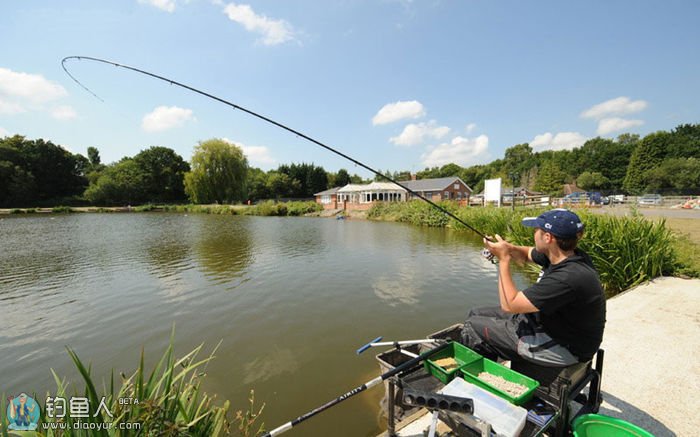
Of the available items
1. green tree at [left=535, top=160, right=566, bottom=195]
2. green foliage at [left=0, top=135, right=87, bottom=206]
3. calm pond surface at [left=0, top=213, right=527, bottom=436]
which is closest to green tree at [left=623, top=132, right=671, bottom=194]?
green tree at [left=535, top=160, right=566, bottom=195]

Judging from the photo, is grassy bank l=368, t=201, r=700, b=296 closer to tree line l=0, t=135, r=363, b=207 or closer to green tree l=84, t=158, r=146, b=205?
tree line l=0, t=135, r=363, b=207

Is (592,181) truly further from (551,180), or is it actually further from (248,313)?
(248,313)

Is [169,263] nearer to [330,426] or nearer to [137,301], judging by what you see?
[137,301]

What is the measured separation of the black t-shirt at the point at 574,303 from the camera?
7.20ft

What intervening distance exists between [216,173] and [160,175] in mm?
25200

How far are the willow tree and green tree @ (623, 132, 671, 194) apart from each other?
2854 inches

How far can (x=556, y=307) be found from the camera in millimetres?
2199

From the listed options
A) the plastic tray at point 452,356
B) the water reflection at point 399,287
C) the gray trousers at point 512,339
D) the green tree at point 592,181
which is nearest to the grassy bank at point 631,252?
the water reflection at point 399,287

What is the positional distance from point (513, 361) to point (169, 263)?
12.5 metres

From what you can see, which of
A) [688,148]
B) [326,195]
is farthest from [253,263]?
[688,148]

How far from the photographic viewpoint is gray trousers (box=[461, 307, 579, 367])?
2.32 meters

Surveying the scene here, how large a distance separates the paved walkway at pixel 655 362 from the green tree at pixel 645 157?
68.1m

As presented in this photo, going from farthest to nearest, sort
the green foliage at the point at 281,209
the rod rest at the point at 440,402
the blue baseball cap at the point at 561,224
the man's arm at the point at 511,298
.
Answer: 1. the green foliage at the point at 281,209
2. the blue baseball cap at the point at 561,224
3. the man's arm at the point at 511,298
4. the rod rest at the point at 440,402

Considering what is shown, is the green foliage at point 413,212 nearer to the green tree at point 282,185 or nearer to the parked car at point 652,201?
the parked car at point 652,201
